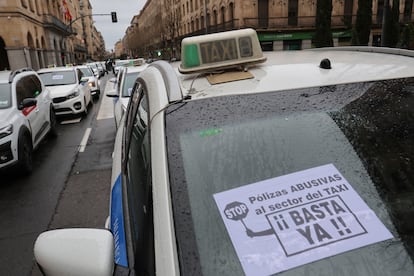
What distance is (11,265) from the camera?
3408 millimetres

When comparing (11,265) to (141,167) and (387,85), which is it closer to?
(141,167)

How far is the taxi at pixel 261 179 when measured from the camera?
1119 mm

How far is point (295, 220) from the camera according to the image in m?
1.19

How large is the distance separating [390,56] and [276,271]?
70.4 inches

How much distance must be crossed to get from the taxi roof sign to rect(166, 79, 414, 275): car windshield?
1.20 ft

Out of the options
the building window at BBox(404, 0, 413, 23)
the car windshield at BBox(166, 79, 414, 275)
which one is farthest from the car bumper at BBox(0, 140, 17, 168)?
the building window at BBox(404, 0, 413, 23)

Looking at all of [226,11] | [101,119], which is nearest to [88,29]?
[226,11]

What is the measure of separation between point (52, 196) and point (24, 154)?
1.19 metres

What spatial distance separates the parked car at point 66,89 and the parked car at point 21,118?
8.31 ft

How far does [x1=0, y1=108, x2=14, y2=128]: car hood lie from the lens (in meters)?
5.43

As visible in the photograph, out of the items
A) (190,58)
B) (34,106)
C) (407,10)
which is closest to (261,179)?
(190,58)

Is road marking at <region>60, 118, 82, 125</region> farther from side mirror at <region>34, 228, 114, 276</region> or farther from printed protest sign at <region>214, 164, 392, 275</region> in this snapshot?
printed protest sign at <region>214, 164, 392, 275</region>

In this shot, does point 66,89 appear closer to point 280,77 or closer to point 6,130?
point 6,130

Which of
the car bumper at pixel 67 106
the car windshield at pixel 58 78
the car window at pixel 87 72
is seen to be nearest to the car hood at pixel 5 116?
the car bumper at pixel 67 106
